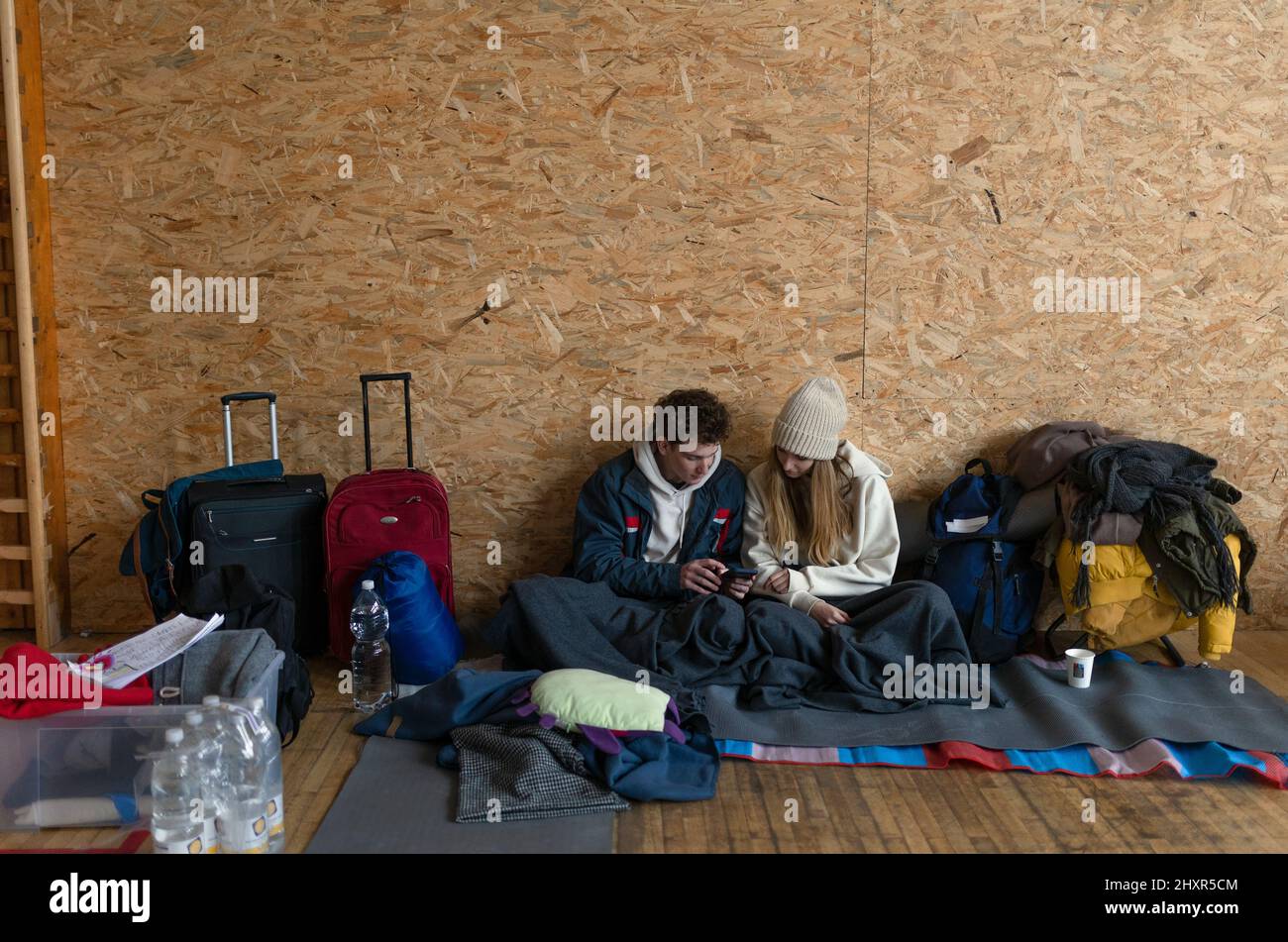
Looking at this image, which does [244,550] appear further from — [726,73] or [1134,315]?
[1134,315]

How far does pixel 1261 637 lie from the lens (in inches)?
161

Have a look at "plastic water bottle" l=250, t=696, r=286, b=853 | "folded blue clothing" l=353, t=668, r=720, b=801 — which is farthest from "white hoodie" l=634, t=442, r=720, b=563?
"plastic water bottle" l=250, t=696, r=286, b=853

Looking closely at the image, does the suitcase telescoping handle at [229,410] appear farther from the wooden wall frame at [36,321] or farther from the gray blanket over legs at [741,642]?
the gray blanket over legs at [741,642]

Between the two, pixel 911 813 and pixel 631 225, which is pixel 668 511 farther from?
pixel 911 813

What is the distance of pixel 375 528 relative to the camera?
12.2ft

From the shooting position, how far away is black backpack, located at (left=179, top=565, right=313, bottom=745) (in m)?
3.21

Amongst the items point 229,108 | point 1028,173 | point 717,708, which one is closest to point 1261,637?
point 1028,173

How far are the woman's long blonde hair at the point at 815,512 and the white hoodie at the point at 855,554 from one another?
2 centimetres

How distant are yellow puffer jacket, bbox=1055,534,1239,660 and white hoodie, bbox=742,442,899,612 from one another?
557mm

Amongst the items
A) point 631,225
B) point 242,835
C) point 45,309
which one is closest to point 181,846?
point 242,835

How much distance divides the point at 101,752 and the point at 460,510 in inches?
61.4

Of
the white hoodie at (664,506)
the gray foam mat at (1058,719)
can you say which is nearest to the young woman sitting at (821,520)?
the white hoodie at (664,506)

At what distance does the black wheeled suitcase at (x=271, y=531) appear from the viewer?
362 cm

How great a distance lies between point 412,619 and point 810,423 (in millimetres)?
1349
